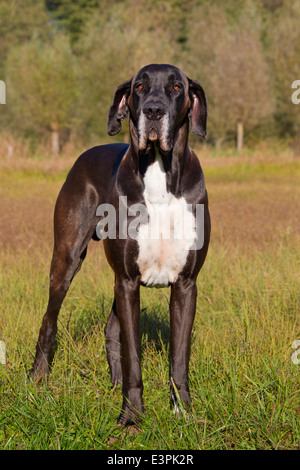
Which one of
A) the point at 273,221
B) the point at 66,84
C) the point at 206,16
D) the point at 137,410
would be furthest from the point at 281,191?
the point at 206,16

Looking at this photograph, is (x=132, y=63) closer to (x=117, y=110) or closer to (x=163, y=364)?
(x=117, y=110)

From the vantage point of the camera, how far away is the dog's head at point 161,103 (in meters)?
3.04

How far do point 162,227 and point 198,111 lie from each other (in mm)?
748

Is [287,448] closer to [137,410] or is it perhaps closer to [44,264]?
[137,410]

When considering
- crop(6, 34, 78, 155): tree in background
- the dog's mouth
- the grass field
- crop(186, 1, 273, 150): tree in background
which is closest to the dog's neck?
the dog's mouth

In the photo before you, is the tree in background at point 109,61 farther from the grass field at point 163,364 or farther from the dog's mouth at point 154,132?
the dog's mouth at point 154,132

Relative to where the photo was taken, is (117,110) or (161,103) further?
(117,110)

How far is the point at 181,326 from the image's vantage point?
11.0ft

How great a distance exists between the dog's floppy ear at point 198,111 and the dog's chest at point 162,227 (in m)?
0.34

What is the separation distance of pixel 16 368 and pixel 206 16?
4144 cm

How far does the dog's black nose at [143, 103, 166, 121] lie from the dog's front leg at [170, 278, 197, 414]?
0.90 metres

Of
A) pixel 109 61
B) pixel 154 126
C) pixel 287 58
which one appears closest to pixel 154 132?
pixel 154 126

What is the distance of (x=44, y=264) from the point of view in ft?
21.0

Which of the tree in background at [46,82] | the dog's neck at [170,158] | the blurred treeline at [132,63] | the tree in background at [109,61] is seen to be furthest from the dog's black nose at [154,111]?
the tree in background at [46,82]
